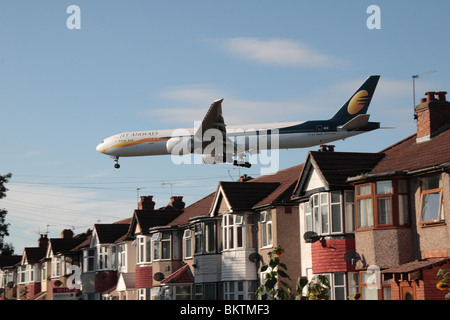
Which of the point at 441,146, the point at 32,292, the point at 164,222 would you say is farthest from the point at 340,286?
the point at 32,292

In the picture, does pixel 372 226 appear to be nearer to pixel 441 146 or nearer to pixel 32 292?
pixel 441 146

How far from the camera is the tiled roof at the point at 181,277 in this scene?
42719 millimetres

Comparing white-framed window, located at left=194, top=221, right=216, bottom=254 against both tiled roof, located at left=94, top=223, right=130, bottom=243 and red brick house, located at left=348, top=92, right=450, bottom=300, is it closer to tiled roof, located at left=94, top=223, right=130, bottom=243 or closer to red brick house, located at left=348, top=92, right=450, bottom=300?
red brick house, located at left=348, top=92, right=450, bottom=300

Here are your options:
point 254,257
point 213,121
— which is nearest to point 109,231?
point 213,121

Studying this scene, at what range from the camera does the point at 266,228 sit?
35438 millimetres

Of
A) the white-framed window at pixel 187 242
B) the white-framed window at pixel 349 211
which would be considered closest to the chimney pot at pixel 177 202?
the white-framed window at pixel 187 242

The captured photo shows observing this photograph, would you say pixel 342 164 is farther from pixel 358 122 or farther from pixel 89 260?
pixel 89 260

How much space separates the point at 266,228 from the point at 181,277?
9527mm

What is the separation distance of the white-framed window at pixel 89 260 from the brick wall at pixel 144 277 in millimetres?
11211

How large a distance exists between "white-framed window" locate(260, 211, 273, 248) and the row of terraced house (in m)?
0.06

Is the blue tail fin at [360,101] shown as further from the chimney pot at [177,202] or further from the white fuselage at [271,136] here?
the chimney pot at [177,202]
